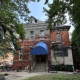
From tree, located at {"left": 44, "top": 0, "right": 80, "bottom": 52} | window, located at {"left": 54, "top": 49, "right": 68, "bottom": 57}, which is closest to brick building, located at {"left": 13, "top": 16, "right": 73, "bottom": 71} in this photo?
window, located at {"left": 54, "top": 49, "right": 68, "bottom": 57}

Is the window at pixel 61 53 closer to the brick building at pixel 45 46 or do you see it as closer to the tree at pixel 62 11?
the brick building at pixel 45 46

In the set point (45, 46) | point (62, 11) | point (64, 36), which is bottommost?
point (45, 46)

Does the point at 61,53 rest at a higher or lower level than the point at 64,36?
lower

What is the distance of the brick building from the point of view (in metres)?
25.3

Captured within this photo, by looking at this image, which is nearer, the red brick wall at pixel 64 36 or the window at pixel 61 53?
the window at pixel 61 53

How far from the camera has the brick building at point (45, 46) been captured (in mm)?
25312

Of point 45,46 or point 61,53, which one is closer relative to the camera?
point 45,46

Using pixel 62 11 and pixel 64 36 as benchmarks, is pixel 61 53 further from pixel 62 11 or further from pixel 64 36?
pixel 62 11

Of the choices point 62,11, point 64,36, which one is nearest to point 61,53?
point 64,36

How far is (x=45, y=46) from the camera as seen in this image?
79.6 ft

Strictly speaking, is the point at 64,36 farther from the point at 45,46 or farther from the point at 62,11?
the point at 62,11

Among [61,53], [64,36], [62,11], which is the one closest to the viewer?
[62,11]

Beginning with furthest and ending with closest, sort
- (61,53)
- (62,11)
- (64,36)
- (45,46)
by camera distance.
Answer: (64,36), (61,53), (45,46), (62,11)

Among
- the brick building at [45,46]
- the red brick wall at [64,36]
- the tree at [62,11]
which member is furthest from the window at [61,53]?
the tree at [62,11]
